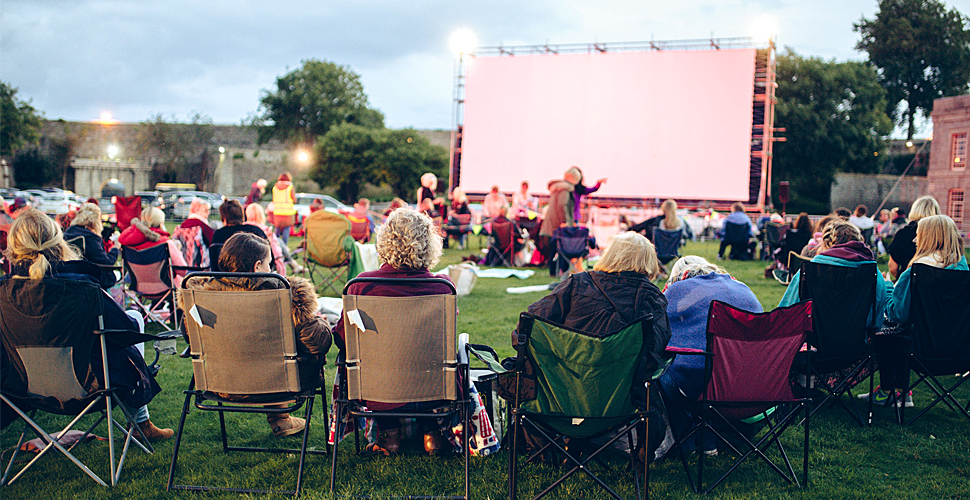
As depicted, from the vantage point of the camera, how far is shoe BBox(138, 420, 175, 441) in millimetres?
3020

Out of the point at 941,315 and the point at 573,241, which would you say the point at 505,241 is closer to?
the point at 573,241

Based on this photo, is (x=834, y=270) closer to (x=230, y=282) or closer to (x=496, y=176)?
(x=230, y=282)

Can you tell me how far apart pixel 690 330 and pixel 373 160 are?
1215 inches

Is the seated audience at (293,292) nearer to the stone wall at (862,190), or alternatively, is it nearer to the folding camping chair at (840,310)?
the folding camping chair at (840,310)

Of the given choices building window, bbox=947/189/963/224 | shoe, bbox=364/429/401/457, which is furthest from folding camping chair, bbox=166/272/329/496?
building window, bbox=947/189/963/224

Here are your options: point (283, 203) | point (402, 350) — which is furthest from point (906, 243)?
point (283, 203)

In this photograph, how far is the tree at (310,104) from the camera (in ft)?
132

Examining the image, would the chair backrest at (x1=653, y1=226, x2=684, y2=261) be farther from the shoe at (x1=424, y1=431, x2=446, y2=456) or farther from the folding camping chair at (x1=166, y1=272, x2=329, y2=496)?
the folding camping chair at (x1=166, y1=272, x2=329, y2=496)

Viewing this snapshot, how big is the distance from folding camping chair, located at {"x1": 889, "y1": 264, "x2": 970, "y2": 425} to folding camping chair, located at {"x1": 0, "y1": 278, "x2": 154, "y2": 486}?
11.5ft

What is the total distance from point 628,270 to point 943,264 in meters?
2.16

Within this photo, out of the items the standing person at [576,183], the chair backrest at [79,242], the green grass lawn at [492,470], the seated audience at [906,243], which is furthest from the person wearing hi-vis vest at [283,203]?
the seated audience at [906,243]

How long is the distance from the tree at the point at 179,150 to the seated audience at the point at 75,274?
39.2 m

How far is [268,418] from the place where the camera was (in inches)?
127

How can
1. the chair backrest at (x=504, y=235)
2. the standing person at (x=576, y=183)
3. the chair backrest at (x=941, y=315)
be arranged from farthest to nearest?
the chair backrest at (x=504, y=235) → the standing person at (x=576, y=183) → the chair backrest at (x=941, y=315)
